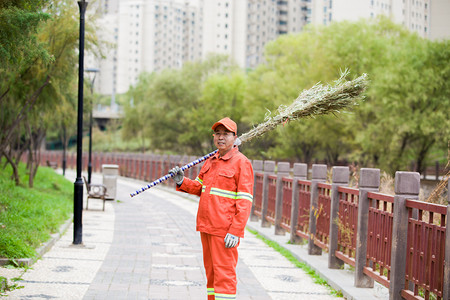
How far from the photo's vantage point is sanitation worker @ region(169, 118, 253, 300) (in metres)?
5.96

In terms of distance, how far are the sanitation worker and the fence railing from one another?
193 centimetres

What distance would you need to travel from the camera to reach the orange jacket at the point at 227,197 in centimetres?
601

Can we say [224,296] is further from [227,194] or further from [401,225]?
[401,225]

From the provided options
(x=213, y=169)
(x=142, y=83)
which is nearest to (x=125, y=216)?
(x=213, y=169)

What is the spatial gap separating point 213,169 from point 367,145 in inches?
1331

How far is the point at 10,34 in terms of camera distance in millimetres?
9234

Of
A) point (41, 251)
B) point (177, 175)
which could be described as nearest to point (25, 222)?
point (41, 251)

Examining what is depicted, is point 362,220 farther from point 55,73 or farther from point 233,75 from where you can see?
point 233,75

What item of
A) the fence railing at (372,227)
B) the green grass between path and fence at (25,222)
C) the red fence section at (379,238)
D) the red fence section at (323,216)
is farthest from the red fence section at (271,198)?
the red fence section at (379,238)

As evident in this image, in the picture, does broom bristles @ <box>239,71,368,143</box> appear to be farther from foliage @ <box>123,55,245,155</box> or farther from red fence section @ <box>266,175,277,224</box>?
foliage @ <box>123,55,245,155</box>

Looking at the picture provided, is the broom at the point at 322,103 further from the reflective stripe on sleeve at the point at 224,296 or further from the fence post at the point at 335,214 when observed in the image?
the reflective stripe on sleeve at the point at 224,296

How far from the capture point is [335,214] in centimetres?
999

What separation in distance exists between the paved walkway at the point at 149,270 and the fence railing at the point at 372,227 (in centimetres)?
38

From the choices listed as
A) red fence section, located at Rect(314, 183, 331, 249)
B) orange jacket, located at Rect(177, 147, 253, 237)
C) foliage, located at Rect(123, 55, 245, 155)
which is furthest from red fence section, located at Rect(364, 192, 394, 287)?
foliage, located at Rect(123, 55, 245, 155)
